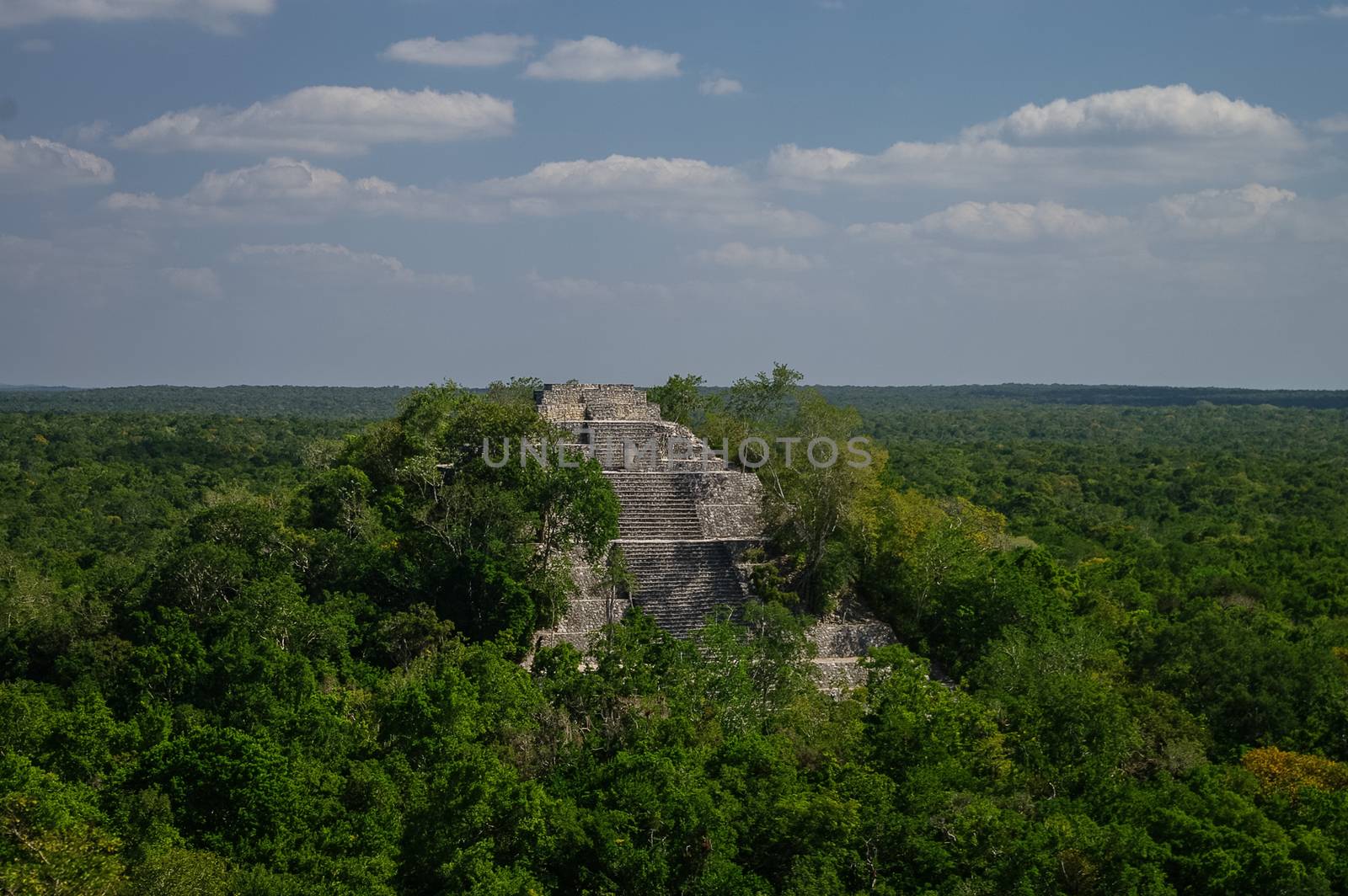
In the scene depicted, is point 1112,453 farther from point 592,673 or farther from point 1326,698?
point 592,673

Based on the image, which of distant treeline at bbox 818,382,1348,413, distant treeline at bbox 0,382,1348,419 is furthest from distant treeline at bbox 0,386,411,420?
distant treeline at bbox 818,382,1348,413

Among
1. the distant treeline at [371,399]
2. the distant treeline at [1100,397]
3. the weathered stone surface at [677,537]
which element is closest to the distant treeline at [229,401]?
the distant treeline at [371,399]

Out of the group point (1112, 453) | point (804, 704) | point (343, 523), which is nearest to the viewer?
point (804, 704)

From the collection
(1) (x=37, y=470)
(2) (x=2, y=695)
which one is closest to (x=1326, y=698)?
(2) (x=2, y=695)

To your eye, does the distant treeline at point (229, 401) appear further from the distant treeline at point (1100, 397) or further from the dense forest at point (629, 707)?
the dense forest at point (629, 707)

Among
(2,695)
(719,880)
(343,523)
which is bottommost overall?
(719,880)

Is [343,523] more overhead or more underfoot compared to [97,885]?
more overhead

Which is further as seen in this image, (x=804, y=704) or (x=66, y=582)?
(x=66, y=582)
